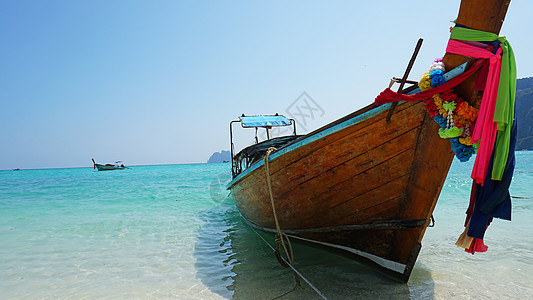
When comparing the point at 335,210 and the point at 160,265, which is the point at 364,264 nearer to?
the point at 335,210

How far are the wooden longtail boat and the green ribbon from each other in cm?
26

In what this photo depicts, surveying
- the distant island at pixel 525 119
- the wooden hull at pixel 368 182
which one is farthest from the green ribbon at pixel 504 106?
the distant island at pixel 525 119

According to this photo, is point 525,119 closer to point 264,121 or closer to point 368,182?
point 264,121

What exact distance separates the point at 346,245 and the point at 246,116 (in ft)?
14.2

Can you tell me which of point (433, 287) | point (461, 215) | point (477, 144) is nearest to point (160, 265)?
point (433, 287)

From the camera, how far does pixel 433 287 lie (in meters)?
3.22

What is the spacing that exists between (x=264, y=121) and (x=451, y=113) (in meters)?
5.03

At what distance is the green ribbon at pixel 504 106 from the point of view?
186 centimetres

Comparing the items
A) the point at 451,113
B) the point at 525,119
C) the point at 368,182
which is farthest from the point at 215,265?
the point at 525,119

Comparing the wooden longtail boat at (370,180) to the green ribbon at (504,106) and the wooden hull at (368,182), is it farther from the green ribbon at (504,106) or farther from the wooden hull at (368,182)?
the green ribbon at (504,106)

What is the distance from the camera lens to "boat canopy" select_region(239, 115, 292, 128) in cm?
676

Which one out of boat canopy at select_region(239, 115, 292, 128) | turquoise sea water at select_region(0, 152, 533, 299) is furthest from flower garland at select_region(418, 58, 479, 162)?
boat canopy at select_region(239, 115, 292, 128)

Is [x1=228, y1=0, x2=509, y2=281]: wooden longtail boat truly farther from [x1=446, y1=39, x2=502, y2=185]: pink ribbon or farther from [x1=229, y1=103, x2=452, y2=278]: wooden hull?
[x1=446, y1=39, x2=502, y2=185]: pink ribbon

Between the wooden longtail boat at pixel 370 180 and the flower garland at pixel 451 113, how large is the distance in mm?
109
